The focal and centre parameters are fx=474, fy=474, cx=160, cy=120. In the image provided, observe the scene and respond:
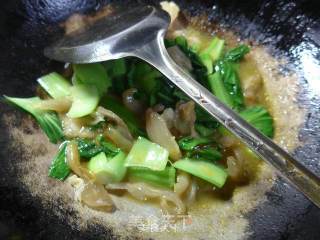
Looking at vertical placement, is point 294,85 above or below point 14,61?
above

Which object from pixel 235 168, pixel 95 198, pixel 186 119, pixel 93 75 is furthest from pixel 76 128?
pixel 235 168

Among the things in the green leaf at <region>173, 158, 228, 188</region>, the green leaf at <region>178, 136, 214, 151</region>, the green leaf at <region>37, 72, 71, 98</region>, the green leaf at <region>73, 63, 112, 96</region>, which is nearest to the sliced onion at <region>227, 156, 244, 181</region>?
the green leaf at <region>173, 158, 228, 188</region>

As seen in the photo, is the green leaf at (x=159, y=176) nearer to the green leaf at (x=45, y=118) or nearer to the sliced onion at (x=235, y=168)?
the sliced onion at (x=235, y=168)

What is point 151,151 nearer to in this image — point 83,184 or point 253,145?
point 83,184

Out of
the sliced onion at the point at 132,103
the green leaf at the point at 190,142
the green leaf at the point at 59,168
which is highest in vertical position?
the green leaf at the point at 190,142

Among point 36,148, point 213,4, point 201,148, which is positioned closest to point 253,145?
point 201,148

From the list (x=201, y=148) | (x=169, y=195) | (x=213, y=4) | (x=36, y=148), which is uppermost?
(x=213, y=4)

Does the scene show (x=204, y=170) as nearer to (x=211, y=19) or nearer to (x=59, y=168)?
(x=59, y=168)

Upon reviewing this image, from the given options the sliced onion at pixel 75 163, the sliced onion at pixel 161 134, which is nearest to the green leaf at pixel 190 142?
the sliced onion at pixel 161 134
